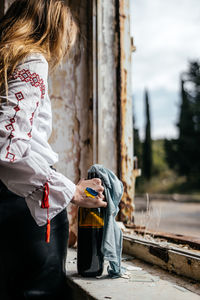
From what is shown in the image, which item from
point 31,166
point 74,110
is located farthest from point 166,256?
point 74,110

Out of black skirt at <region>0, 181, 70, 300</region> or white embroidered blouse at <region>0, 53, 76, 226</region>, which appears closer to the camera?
white embroidered blouse at <region>0, 53, 76, 226</region>

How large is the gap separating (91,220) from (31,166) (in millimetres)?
487

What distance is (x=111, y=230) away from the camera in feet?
4.45

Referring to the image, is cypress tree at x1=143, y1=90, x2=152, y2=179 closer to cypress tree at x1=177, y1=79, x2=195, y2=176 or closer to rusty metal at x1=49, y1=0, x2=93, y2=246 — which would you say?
cypress tree at x1=177, y1=79, x2=195, y2=176

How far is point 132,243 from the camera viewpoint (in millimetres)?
1793

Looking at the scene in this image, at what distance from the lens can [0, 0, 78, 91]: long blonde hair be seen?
116 cm

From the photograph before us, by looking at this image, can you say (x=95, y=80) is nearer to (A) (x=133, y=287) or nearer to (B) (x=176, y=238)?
(B) (x=176, y=238)

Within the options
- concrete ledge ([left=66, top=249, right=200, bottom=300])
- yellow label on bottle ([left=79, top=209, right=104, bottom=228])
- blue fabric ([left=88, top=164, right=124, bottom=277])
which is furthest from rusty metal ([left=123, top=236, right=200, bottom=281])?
yellow label on bottle ([left=79, top=209, right=104, bottom=228])

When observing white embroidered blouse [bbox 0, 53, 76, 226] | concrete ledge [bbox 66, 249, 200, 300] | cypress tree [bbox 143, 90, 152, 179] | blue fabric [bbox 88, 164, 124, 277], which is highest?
cypress tree [bbox 143, 90, 152, 179]

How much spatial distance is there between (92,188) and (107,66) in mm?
1115

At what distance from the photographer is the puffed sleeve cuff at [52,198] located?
1.11m

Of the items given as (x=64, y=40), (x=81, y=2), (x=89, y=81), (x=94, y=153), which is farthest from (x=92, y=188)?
(x=81, y=2)

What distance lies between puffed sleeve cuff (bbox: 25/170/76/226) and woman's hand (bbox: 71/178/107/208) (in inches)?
2.7

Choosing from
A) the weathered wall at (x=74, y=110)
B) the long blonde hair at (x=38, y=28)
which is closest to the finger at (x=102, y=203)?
the long blonde hair at (x=38, y=28)
